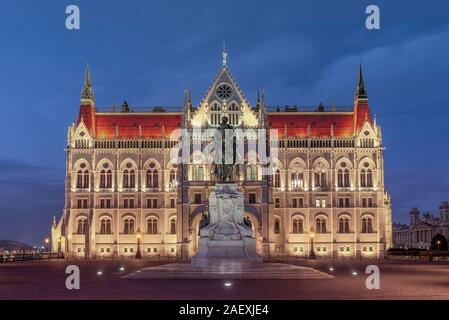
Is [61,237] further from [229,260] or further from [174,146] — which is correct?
[229,260]

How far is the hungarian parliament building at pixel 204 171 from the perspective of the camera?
112 m

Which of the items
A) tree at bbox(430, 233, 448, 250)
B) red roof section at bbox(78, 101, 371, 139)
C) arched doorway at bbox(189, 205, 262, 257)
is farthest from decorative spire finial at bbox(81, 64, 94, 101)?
tree at bbox(430, 233, 448, 250)

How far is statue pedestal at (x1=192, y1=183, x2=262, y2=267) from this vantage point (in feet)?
175

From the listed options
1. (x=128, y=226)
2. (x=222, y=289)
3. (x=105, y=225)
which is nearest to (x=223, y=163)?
(x=222, y=289)

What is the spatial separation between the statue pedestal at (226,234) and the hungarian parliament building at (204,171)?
55189 millimetres

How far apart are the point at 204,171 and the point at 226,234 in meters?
56.4

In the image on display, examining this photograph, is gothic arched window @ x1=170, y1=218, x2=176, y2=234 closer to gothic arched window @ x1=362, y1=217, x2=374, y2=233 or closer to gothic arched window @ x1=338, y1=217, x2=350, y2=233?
gothic arched window @ x1=338, y1=217, x2=350, y2=233

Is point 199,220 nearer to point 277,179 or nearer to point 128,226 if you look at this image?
point 128,226

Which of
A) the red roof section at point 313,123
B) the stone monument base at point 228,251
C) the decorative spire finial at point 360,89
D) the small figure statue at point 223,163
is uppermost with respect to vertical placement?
Result: the decorative spire finial at point 360,89

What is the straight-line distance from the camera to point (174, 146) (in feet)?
376

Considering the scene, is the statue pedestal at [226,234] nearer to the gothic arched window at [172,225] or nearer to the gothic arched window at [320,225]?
the gothic arched window at [172,225]

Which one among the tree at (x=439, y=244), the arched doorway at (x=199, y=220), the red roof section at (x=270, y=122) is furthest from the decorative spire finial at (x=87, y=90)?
the tree at (x=439, y=244)

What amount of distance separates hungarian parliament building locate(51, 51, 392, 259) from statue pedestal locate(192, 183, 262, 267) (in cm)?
5519
